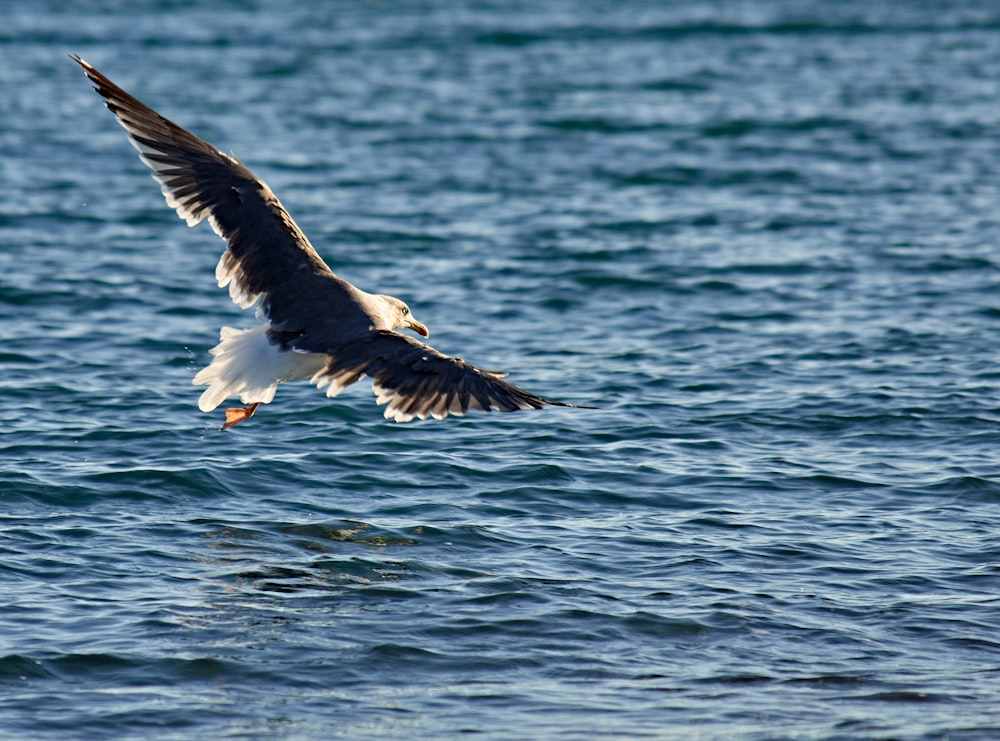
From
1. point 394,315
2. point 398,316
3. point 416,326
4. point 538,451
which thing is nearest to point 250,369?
point 394,315

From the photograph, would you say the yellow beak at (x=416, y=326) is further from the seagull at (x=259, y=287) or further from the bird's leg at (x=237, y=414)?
the bird's leg at (x=237, y=414)

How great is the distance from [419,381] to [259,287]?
1705 mm

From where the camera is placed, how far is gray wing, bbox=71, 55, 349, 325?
360 inches

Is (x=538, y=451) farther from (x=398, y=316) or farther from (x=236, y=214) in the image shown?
(x=236, y=214)

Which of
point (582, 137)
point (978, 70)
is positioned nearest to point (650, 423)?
point (582, 137)

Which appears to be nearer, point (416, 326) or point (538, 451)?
point (416, 326)

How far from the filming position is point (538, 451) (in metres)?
10.7

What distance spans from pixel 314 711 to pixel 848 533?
3878 millimetres

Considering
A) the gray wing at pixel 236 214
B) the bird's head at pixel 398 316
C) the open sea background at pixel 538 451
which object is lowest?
the open sea background at pixel 538 451

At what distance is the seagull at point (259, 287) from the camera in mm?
8734

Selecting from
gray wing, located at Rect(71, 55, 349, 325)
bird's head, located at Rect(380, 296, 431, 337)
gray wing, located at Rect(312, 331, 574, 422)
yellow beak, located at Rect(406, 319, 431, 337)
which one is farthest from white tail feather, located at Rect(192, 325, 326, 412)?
yellow beak, located at Rect(406, 319, 431, 337)

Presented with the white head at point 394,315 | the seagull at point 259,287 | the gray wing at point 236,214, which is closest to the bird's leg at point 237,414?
the seagull at point 259,287

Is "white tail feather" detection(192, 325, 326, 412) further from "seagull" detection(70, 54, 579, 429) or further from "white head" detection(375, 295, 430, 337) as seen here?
"white head" detection(375, 295, 430, 337)

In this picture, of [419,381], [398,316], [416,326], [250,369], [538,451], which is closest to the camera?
[419,381]
